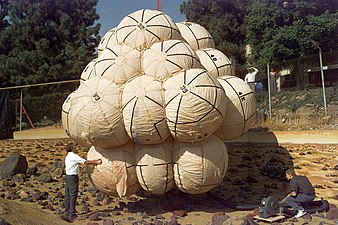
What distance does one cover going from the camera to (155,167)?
7051mm

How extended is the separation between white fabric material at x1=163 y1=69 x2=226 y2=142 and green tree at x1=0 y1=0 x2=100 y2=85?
17868mm

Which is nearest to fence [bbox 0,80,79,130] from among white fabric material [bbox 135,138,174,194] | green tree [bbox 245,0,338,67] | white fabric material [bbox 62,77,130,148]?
green tree [bbox 245,0,338,67]

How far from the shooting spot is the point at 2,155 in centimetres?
1287

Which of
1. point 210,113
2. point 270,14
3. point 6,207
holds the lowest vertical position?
point 6,207

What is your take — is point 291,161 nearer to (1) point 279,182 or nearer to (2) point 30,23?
(1) point 279,182

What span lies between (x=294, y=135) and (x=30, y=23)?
19059mm

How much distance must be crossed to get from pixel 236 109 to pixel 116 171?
234cm

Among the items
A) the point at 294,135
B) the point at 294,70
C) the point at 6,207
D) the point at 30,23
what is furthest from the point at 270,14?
the point at 6,207

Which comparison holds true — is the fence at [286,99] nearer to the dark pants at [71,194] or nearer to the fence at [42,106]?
the fence at [42,106]

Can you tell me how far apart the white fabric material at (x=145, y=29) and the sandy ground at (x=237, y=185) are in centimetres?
297

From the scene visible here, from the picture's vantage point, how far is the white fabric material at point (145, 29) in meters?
7.42

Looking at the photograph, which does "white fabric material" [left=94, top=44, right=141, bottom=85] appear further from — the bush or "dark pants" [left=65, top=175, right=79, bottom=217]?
the bush

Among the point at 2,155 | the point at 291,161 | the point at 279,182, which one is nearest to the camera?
the point at 279,182

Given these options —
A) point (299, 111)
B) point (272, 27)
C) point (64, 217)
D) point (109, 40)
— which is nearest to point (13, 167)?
point (64, 217)
